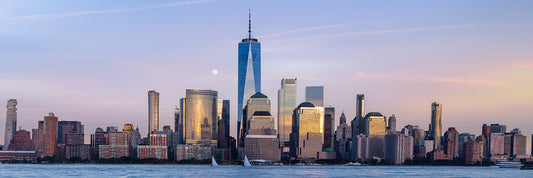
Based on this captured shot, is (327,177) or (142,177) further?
(327,177)

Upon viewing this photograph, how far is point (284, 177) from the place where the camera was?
620 feet

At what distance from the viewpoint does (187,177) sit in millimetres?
189250

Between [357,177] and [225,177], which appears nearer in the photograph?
[225,177]

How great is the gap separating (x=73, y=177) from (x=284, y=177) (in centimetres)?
5728

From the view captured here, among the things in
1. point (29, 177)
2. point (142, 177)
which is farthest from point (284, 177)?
point (29, 177)

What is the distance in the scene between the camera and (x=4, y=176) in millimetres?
188125

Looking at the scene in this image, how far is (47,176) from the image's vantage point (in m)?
190

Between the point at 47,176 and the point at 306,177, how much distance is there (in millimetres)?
72543

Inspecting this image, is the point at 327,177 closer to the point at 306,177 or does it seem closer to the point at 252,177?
the point at 306,177

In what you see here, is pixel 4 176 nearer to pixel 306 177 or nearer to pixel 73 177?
pixel 73 177

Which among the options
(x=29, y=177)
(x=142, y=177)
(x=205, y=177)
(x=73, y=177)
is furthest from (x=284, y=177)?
(x=29, y=177)

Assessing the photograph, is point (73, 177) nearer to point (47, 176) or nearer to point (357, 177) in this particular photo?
point (47, 176)

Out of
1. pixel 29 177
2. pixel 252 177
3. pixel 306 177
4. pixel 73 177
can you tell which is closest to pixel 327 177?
pixel 306 177

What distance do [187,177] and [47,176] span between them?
39.3 meters
